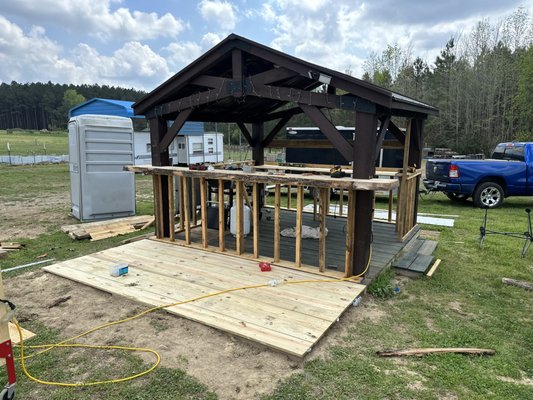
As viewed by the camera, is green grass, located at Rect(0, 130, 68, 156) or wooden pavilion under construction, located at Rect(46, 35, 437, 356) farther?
green grass, located at Rect(0, 130, 68, 156)

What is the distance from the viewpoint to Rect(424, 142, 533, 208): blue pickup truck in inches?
382

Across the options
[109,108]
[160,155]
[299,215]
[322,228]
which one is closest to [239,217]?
[299,215]

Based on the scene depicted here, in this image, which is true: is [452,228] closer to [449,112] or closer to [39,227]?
[39,227]

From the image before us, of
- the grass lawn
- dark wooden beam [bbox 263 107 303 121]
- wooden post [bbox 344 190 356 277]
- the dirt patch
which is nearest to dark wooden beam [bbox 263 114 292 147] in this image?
dark wooden beam [bbox 263 107 303 121]

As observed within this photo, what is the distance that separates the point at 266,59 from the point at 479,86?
31.2 metres

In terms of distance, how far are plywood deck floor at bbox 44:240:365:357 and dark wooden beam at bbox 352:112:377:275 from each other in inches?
15.0

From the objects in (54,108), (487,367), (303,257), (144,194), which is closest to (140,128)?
(144,194)

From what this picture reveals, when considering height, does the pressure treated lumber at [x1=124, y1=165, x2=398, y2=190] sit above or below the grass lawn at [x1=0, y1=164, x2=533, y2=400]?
above

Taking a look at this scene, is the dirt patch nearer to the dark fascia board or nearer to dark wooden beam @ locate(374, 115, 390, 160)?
the dark fascia board

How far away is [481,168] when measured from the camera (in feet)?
32.0

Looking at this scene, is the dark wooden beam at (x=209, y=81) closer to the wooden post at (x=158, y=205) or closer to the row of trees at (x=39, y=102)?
the wooden post at (x=158, y=205)

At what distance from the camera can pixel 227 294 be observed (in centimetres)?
401

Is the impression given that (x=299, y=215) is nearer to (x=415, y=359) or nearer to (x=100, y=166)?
(x=415, y=359)

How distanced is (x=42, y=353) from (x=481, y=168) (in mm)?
10322
